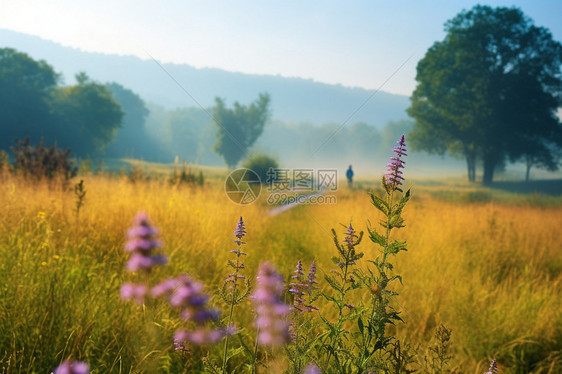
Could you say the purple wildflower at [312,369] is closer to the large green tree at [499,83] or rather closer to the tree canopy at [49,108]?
the large green tree at [499,83]

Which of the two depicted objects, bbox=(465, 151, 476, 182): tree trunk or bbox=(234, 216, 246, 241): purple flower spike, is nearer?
bbox=(234, 216, 246, 241): purple flower spike

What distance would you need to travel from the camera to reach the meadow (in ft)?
7.77

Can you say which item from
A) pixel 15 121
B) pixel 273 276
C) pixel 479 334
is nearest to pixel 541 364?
pixel 479 334

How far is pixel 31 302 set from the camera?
2586 mm

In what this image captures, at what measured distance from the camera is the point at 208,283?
382 centimetres

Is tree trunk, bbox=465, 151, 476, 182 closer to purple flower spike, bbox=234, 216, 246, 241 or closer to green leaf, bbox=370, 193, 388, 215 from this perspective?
green leaf, bbox=370, 193, 388, 215

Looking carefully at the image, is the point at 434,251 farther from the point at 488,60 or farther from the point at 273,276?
the point at 488,60

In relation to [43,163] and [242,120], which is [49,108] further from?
[43,163]

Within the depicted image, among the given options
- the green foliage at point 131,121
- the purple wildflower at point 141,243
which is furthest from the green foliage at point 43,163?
the green foliage at point 131,121

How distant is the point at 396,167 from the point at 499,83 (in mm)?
30155
